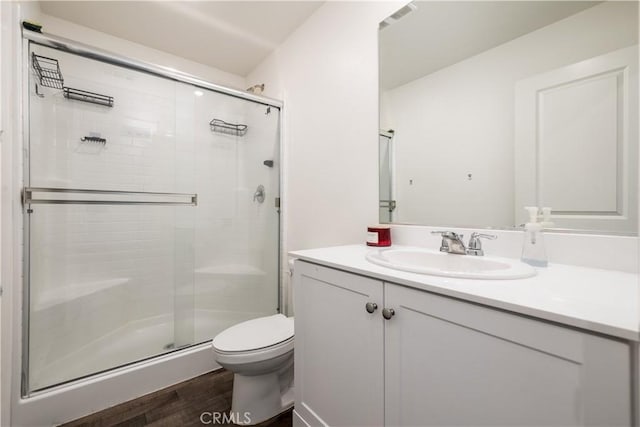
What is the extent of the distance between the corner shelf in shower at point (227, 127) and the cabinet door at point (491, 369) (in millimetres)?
1852

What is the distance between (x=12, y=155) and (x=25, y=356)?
94 centimetres

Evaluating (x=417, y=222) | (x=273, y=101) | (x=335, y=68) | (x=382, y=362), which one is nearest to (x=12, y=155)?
(x=273, y=101)

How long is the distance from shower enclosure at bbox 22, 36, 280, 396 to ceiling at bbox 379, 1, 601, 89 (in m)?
1.05

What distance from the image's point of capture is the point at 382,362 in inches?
32.2

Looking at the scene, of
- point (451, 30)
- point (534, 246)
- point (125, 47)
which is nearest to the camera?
point (534, 246)

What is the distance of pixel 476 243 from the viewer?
1.05 meters

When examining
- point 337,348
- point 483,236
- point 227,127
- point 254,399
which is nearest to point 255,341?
point 254,399

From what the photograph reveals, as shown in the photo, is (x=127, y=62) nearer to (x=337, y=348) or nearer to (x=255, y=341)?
(x=255, y=341)

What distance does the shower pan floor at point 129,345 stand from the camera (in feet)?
4.46

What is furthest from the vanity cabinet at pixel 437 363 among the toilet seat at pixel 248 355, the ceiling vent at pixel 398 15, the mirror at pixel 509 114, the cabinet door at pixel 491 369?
the ceiling vent at pixel 398 15

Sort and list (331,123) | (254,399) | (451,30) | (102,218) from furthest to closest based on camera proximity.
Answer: (102,218)
(331,123)
(254,399)
(451,30)

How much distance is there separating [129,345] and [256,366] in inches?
42.1

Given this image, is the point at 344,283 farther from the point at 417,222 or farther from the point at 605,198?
the point at 605,198

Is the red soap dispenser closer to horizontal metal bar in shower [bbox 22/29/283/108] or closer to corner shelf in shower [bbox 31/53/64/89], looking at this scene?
horizontal metal bar in shower [bbox 22/29/283/108]
